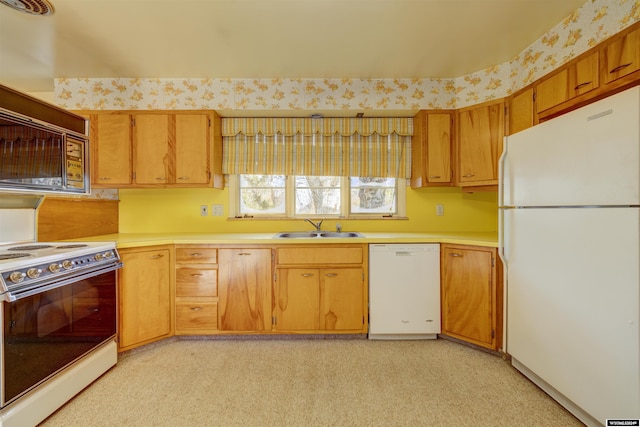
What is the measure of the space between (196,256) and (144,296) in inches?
18.6

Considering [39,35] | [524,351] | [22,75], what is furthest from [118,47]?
[524,351]

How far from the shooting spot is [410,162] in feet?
9.11

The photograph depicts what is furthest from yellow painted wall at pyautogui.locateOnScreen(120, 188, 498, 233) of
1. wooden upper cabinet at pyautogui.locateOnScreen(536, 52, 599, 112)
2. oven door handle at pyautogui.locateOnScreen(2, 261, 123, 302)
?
wooden upper cabinet at pyautogui.locateOnScreen(536, 52, 599, 112)

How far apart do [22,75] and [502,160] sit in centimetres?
415

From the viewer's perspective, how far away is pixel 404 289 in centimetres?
228

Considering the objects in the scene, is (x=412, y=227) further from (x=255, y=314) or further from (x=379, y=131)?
(x=255, y=314)

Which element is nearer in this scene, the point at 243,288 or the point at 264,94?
the point at 243,288

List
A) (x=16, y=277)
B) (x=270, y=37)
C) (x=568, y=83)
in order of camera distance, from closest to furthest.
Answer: (x=16, y=277) → (x=568, y=83) → (x=270, y=37)

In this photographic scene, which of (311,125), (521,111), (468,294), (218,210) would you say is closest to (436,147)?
(521,111)

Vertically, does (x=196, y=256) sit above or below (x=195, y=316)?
above

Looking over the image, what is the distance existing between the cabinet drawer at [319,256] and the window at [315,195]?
68 centimetres

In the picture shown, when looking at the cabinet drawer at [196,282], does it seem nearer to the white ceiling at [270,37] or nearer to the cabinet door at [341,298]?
the cabinet door at [341,298]

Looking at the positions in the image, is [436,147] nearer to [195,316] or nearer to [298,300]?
[298,300]

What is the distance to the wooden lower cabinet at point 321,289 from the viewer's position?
227cm
